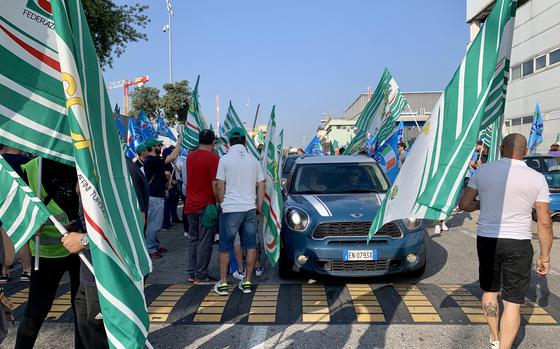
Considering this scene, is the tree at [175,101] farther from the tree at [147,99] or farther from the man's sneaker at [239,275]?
the man's sneaker at [239,275]

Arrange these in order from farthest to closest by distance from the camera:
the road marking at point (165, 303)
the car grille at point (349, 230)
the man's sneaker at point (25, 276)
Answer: the man's sneaker at point (25, 276), the car grille at point (349, 230), the road marking at point (165, 303)

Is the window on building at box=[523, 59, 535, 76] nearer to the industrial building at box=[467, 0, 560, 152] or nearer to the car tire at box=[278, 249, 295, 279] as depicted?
the industrial building at box=[467, 0, 560, 152]

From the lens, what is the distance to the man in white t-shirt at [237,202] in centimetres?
545

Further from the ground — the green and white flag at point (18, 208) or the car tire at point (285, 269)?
the green and white flag at point (18, 208)

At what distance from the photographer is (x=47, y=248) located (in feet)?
10.2

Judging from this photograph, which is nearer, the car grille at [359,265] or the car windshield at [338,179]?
the car grille at [359,265]

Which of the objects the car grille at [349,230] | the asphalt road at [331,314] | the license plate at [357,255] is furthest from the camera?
the car grille at [349,230]

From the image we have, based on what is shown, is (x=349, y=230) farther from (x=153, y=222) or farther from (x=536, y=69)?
(x=536, y=69)

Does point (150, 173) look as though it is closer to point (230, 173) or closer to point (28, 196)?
point (230, 173)

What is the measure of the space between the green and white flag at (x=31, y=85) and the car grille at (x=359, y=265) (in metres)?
3.84

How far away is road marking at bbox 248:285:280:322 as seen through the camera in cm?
464

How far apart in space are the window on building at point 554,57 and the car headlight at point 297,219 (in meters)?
19.7

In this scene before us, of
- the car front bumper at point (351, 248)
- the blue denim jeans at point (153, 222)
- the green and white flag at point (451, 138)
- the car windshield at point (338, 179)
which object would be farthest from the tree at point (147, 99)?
the green and white flag at point (451, 138)

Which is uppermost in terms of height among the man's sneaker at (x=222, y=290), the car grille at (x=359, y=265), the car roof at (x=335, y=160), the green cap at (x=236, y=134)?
the green cap at (x=236, y=134)
